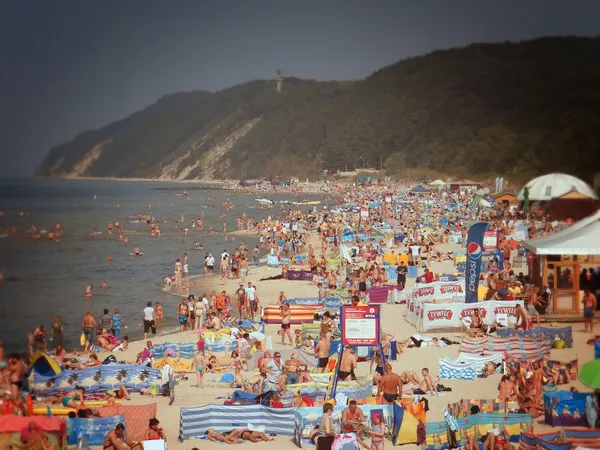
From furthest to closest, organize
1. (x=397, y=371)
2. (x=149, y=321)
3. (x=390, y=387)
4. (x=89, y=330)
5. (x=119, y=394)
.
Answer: (x=149, y=321) → (x=89, y=330) → (x=397, y=371) → (x=119, y=394) → (x=390, y=387)

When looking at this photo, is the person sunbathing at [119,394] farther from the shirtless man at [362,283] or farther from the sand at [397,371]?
the shirtless man at [362,283]

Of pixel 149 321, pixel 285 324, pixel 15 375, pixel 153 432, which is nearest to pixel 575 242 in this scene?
pixel 285 324

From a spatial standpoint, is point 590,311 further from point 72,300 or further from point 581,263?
point 72,300

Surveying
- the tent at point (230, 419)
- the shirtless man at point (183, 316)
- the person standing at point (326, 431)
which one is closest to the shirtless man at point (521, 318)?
the tent at point (230, 419)

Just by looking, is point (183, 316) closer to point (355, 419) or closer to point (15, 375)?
point (15, 375)

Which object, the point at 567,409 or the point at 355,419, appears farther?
the point at 567,409

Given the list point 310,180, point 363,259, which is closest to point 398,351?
point 363,259
